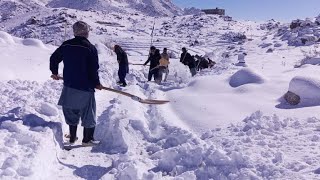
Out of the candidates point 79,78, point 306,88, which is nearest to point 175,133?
point 79,78

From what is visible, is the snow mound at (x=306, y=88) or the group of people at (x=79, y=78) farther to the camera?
the snow mound at (x=306, y=88)

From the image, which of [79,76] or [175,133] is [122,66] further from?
[79,76]

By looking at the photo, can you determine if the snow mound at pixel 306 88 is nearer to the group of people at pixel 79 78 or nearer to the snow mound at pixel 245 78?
the snow mound at pixel 245 78

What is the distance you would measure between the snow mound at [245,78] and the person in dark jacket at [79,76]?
18.0 ft

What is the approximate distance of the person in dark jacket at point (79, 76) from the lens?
6152mm

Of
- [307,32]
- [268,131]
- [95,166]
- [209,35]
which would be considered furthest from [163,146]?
[209,35]

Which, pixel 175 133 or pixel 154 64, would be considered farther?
pixel 154 64

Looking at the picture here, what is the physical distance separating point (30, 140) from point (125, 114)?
8.85ft

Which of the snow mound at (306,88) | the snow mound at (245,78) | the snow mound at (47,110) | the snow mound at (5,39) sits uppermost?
the snow mound at (306,88)

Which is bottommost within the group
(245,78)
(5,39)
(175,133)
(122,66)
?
(5,39)

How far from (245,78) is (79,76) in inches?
235

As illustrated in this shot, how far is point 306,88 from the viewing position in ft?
28.3

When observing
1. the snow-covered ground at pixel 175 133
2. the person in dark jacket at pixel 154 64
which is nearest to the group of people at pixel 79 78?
the snow-covered ground at pixel 175 133

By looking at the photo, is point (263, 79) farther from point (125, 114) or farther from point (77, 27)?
point (77, 27)
